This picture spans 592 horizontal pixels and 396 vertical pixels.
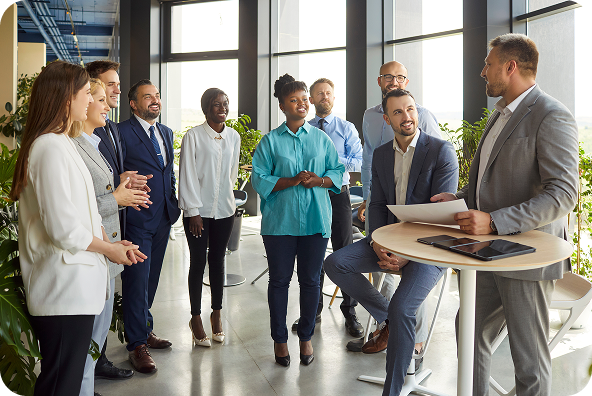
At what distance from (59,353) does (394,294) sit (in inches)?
59.7

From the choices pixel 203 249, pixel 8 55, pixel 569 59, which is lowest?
pixel 203 249

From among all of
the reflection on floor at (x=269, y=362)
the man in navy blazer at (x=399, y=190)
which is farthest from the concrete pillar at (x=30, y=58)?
the man in navy blazer at (x=399, y=190)

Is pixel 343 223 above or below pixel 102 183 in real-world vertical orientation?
below

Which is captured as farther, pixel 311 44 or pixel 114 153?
pixel 311 44

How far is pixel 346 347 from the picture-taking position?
3.21 meters

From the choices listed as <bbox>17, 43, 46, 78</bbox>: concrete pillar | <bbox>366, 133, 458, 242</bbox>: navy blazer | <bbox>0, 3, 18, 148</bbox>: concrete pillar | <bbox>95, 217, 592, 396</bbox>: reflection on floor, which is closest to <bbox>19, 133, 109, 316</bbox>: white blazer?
<bbox>95, 217, 592, 396</bbox>: reflection on floor

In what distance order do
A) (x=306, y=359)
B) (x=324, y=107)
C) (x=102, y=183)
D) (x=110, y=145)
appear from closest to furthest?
(x=102, y=183) < (x=110, y=145) < (x=306, y=359) < (x=324, y=107)

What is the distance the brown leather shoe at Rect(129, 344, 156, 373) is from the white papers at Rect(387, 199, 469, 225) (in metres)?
1.78

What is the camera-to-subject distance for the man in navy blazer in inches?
97.6

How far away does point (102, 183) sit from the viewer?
7.07 feet

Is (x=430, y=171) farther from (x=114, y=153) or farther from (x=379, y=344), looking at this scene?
(x=114, y=153)

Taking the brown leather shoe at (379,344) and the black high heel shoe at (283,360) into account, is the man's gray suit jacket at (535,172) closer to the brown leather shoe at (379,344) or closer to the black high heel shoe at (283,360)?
the brown leather shoe at (379,344)

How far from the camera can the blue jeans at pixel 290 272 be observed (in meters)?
2.88

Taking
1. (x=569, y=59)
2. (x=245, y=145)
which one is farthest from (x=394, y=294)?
(x=245, y=145)
